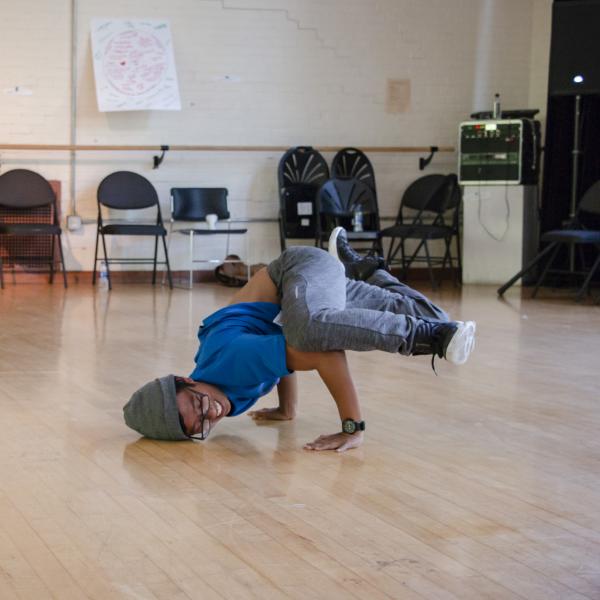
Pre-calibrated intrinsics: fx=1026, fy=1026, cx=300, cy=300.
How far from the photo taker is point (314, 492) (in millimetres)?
2455

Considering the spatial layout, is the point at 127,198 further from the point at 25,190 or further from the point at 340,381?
the point at 340,381

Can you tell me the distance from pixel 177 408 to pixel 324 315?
48 centimetres

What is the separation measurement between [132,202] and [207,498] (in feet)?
19.9

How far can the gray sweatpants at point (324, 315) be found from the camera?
8.90 ft

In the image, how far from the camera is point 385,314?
2.77 meters

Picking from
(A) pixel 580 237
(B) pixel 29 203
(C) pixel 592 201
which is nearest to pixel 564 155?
(C) pixel 592 201

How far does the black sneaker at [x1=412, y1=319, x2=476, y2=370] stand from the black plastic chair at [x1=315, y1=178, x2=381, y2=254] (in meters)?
5.51

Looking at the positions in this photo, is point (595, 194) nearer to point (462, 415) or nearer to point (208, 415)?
point (462, 415)

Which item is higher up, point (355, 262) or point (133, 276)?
point (355, 262)

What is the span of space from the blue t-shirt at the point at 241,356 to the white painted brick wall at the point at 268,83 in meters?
5.75

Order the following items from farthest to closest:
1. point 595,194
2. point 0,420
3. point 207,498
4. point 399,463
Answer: point 595,194, point 0,420, point 399,463, point 207,498

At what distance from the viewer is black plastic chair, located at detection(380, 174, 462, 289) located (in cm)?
834

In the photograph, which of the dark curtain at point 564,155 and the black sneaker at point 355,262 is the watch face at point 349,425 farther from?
the dark curtain at point 564,155

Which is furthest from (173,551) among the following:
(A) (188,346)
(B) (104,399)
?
(A) (188,346)
